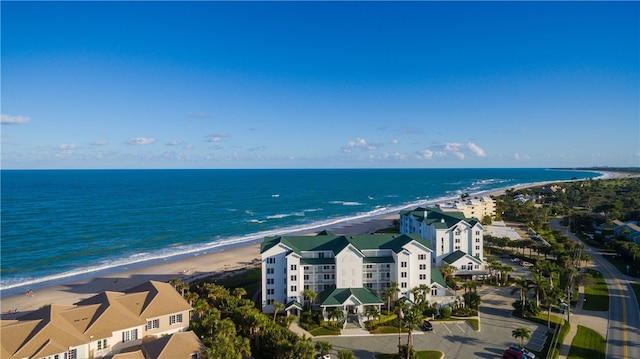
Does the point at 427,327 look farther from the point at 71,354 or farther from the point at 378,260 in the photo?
the point at 71,354

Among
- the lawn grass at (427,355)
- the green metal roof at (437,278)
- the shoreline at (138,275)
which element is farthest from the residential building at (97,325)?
the green metal roof at (437,278)

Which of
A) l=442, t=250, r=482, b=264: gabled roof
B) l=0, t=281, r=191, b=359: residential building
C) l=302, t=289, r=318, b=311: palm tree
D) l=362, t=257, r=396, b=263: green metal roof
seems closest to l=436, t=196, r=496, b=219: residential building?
l=442, t=250, r=482, b=264: gabled roof

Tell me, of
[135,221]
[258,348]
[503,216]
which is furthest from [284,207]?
[258,348]

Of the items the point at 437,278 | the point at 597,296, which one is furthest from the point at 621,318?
the point at 437,278

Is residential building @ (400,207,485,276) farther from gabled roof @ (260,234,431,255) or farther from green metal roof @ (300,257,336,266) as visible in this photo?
green metal roof @ (300,257,336,266)

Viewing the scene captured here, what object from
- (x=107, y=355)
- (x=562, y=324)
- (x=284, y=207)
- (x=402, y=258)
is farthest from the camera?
(x=284, y=207)

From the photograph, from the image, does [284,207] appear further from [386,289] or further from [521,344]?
[521,344]

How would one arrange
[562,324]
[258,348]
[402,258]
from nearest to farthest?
[258,348] → [562,324] → [402,258]
